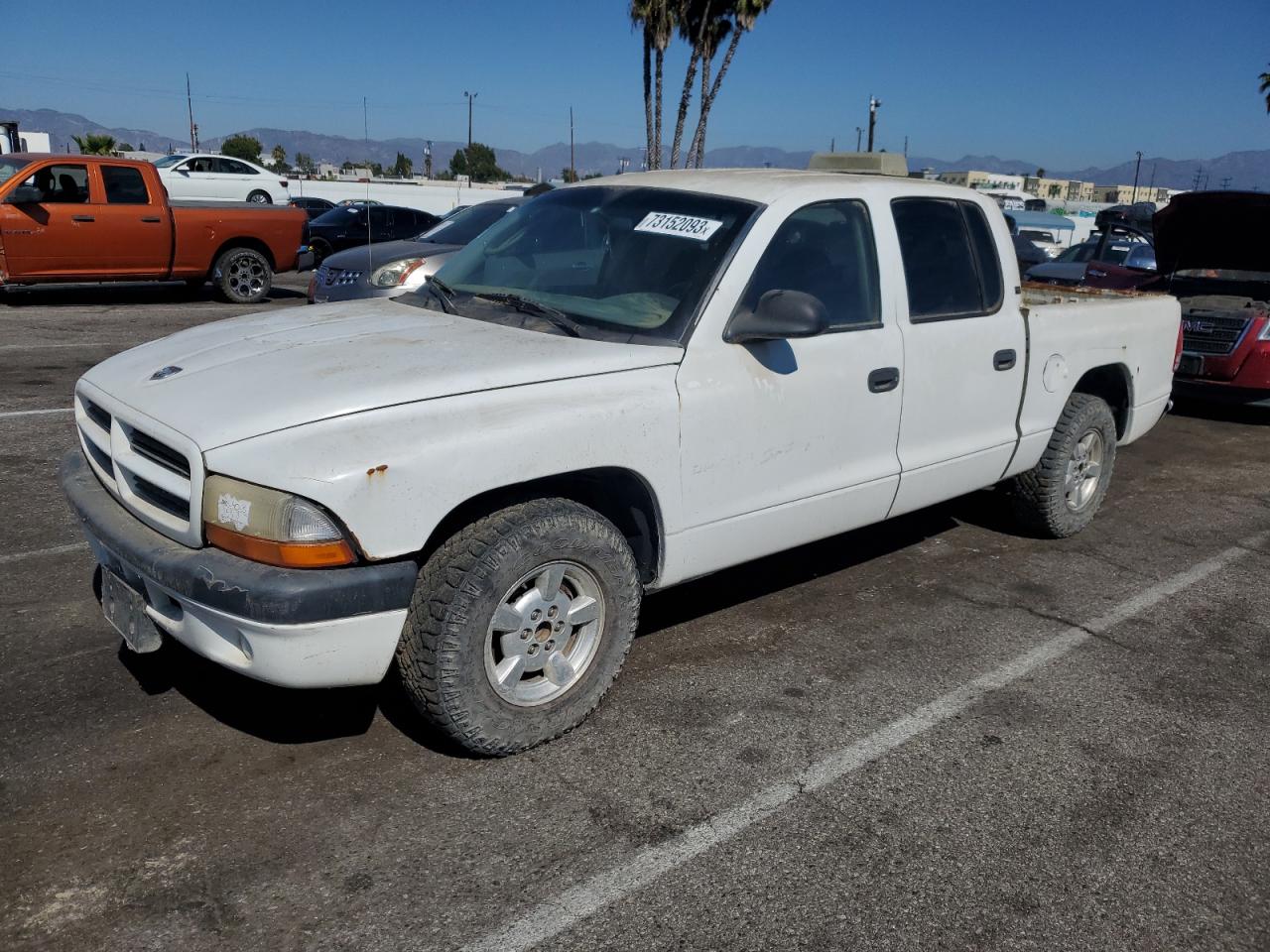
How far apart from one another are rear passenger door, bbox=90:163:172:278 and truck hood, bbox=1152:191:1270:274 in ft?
37.3

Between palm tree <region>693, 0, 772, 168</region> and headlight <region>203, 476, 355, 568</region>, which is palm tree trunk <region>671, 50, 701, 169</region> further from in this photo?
headlight <region>203, 476, 355, 568</region>

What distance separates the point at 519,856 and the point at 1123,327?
4365mm

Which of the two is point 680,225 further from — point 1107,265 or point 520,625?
point 1107,265

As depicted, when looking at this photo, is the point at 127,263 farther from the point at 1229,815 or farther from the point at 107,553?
the point at 1229,815

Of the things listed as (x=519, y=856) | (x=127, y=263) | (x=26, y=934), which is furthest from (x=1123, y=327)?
(x=127, y=263)

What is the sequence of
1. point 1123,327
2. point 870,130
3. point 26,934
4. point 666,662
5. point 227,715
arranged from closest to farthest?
point 26,934 < point 227,715 < point 666,662 < point 1123,327 < point 870,130

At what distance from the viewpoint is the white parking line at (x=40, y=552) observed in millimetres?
4664

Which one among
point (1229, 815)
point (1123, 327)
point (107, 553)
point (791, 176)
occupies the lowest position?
point (1229, 815)

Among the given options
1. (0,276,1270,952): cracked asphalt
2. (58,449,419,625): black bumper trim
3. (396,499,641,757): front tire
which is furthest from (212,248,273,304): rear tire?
(396,499,641,757): front tire

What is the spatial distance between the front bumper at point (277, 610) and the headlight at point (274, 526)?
4 centimetres

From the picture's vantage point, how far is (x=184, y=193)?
25.2 metres

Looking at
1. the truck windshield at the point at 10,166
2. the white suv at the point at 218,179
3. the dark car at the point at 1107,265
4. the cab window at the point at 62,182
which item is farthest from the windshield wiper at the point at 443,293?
the white suv at the point at 218,179

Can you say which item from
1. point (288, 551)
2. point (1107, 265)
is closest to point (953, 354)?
point (288, 551)

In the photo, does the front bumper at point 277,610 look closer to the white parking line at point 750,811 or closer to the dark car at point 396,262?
the white parking line at point 750,811
